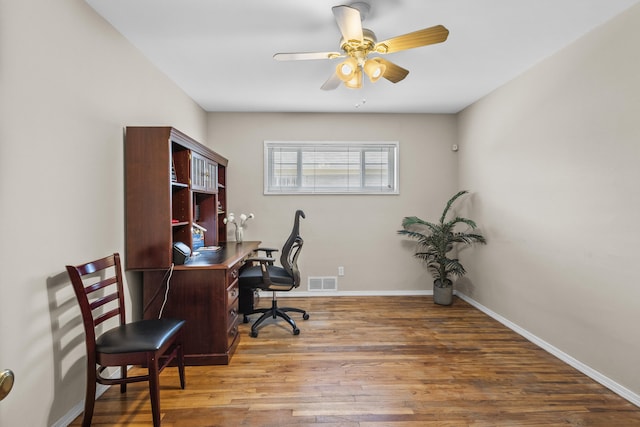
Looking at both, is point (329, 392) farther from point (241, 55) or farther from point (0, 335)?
point (241, 55)

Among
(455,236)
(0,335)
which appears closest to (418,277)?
(455,236)

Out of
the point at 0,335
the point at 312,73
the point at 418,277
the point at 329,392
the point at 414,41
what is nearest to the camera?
the point at 0,335

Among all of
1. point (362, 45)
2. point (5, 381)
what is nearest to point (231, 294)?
point (5, 381)

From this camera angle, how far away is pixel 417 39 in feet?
6.14

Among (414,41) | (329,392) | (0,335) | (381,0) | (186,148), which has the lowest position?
(329,392)

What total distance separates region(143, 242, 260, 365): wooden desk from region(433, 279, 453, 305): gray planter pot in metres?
2.62

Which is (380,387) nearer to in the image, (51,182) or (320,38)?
(51,182)

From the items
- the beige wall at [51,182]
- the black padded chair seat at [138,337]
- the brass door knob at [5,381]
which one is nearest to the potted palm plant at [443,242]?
the black padded chair seat at [138,337]

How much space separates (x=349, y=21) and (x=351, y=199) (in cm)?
266

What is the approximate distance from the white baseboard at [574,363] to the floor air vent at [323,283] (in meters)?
1.85

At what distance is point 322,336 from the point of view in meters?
2.95

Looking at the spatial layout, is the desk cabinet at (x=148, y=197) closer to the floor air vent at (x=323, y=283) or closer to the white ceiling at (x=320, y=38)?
the white ceiling at (x=320, y=38)

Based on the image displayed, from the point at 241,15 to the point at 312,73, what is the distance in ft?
3.21

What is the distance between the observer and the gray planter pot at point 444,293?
383 cm
